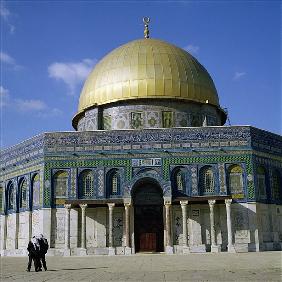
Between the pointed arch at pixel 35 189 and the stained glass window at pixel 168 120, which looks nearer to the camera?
the pointed arch at pixel 35 189

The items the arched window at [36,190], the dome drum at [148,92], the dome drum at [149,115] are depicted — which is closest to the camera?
the arched window at [36,190]

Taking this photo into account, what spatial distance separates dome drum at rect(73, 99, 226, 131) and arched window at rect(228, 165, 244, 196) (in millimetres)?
4618

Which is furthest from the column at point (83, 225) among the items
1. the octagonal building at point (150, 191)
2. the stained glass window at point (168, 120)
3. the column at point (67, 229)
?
the stained glass window at point (168, 120)

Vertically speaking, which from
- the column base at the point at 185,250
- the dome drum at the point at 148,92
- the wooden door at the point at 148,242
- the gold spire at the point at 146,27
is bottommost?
the column base at the point at 185,250

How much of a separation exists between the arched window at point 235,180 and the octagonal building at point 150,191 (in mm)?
52

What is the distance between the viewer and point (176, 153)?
80.1ft

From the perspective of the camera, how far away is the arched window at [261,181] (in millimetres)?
24797

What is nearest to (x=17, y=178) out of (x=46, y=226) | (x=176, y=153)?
(x=46, y=226)

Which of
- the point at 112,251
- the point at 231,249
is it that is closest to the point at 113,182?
the point at 112,251

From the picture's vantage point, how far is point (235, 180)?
79.7 ft

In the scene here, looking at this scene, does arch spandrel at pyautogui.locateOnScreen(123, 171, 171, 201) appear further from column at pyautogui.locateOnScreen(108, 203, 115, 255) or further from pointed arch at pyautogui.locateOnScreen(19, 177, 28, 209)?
pointed arch at pyautogui.locateOnScreen(19, 177, 28, 209)

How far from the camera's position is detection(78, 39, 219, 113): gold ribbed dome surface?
27.7 meters

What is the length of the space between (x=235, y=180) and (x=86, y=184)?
7.85 m

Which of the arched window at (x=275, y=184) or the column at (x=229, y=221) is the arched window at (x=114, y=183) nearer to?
the column at (x=229, y=221)
